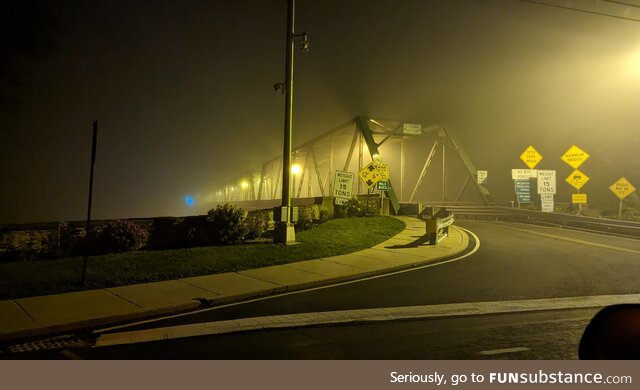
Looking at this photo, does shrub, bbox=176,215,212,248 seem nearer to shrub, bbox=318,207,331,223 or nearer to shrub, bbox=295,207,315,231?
shrub, bbox=295,207,315,231

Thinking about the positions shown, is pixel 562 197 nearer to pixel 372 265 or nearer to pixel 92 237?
pixel 372 265

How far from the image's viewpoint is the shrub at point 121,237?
12961 millimetres

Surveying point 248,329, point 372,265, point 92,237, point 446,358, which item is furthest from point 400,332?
point 92,237

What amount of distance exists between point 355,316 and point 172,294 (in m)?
3.46

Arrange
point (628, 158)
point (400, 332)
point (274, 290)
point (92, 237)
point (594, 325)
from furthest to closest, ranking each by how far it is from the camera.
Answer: point (628, 158) < point (92, 237) < point (274, 290) < point (400, 332) < point (594, 325)

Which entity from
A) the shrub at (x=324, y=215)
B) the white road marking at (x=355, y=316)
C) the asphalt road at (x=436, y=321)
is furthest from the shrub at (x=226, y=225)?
the white road marking at (x=355, y=316)

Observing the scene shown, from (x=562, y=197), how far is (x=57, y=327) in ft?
132

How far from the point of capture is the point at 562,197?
128ft

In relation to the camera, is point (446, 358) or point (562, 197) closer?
point (446, 358)

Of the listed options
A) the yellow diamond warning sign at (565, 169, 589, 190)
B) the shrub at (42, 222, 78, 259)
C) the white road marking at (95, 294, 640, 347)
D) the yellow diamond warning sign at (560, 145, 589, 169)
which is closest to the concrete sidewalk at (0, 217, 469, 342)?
the white road marking at (95, 294, 640, 347)

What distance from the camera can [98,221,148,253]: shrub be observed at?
13.0 meters

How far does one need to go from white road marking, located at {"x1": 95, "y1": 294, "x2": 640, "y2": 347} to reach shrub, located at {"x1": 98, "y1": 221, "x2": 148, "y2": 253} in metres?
7.27

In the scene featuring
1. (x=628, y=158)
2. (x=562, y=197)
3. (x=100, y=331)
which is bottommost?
A: (x=100, y=331)

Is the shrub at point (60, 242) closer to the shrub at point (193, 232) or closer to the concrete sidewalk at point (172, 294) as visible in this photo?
the shrub at point (193, 232)
